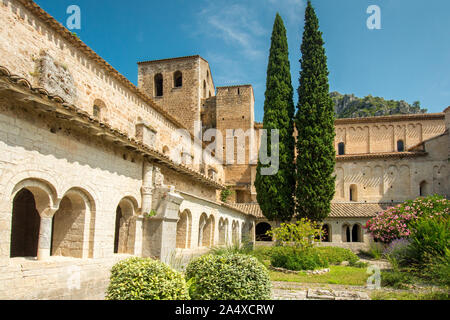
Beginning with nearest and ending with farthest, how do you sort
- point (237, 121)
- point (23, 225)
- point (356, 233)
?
point (23, 225), point (356, 233), point (237, 121)

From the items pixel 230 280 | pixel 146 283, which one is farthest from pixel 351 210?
pixel 146 283

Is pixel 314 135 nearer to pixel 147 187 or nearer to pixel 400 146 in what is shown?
pixel 147 187

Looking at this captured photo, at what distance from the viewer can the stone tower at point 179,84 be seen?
32.0 metres

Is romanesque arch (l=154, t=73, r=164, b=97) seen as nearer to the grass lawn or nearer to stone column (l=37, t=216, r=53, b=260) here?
the grass lawn

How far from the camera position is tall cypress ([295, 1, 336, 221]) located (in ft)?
Result: 70.4

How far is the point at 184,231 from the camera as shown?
12562 mm

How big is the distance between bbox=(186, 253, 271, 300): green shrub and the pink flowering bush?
556 inches

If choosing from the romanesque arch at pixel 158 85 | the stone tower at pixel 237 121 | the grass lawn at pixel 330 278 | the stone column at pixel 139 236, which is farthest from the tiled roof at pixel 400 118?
the stone column at pixel 139 236

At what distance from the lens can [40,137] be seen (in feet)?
21.0

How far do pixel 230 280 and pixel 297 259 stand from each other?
29.8 feet

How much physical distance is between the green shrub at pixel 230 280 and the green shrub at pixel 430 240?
25.1 ft

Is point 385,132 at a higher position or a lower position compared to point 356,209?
higher
